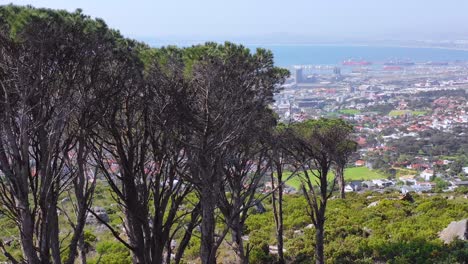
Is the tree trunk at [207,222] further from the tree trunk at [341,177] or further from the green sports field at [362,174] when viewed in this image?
the green sports field at [362,174]

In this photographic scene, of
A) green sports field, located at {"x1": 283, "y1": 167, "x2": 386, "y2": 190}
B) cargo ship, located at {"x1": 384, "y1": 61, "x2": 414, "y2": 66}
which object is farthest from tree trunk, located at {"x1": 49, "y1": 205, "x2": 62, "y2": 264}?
cargo ship, located at {"x1": 384, "y1": 61, "x2": 414, "y2": 66}

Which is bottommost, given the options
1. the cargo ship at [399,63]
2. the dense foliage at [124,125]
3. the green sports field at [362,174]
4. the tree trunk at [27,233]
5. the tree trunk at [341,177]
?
the green sports field at [362,174]

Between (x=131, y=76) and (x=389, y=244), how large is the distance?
740 cm

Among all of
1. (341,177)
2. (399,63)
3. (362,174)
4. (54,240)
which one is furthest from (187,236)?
(399,63)

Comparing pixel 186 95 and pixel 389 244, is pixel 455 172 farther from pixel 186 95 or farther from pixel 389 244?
pixel 186 95

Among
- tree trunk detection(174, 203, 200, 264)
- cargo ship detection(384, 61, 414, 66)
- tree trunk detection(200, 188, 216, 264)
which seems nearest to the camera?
tree trunk detection(200, 188, 216, 264)

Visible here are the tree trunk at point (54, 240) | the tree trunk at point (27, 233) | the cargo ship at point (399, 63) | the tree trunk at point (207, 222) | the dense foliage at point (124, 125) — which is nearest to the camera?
the tree trunk at point (27, 233)

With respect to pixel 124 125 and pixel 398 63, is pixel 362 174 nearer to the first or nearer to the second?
pixel 124 125

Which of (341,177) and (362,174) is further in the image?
(362,174)

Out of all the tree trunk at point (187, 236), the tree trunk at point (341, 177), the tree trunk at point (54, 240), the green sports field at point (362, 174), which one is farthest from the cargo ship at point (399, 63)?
the tree trunk at point (54, 240)

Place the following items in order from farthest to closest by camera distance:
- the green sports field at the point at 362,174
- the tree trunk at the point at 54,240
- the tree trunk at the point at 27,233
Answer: the green sports field at the point at 362,174
the tree trunk at the point at 54,240
the tree trunk at the point at 27,233

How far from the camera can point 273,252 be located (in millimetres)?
11273

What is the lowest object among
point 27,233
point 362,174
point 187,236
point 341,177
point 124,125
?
point 362,174

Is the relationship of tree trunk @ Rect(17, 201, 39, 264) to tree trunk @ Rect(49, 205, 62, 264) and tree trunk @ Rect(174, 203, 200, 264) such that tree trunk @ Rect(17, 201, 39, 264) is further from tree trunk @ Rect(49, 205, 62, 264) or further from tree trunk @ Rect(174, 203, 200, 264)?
tree trunk @ Rect(174, 203, 200, 264)
